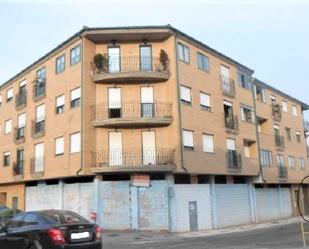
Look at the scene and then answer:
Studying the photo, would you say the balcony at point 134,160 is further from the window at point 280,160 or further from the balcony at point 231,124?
the window at point 280,160

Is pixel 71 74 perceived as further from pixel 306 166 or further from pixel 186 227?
pixel 306 166

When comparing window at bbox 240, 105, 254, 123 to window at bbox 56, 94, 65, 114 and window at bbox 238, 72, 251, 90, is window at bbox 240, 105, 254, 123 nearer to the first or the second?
window at bbox 238, 72, 251, 90

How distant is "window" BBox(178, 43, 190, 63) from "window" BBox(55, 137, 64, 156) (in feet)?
31.7

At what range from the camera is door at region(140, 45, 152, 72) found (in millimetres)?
28312

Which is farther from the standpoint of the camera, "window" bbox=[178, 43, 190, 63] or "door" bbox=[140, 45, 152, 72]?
"window" bbox=[178, 43, 190, 63]

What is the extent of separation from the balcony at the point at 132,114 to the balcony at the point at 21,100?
9300 mm

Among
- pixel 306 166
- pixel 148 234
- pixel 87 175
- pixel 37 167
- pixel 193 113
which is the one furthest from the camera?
pixel 306 166

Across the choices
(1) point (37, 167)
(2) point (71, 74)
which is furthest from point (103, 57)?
(1) point (37, 167)

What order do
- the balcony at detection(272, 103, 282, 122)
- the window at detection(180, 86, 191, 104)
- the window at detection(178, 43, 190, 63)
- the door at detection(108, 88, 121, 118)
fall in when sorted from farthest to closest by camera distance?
the balcony at detection(272, 103, 282, 122)
the window at detection(178, 43, 190, 63)
the window at detection(180, 86, 191, 104)
the door at detection(108, 88, 121, 118)

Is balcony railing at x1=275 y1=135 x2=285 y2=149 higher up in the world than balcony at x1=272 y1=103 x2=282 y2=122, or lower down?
lower down

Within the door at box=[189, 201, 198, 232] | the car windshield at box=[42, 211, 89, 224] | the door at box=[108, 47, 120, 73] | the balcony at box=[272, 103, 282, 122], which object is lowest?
the door at box=[189, 201, 198, 232]

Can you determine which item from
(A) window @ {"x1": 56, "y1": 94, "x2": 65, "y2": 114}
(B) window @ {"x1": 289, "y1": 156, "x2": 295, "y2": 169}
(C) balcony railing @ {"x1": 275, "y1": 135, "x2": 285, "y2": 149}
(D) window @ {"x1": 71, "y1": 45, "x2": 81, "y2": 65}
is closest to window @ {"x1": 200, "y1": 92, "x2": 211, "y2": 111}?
(D) window @ {"x1": 71, "y1": 45, "x2": 81, "y2": 65}

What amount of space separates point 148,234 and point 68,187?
23.7 feet

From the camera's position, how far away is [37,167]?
31.8m
